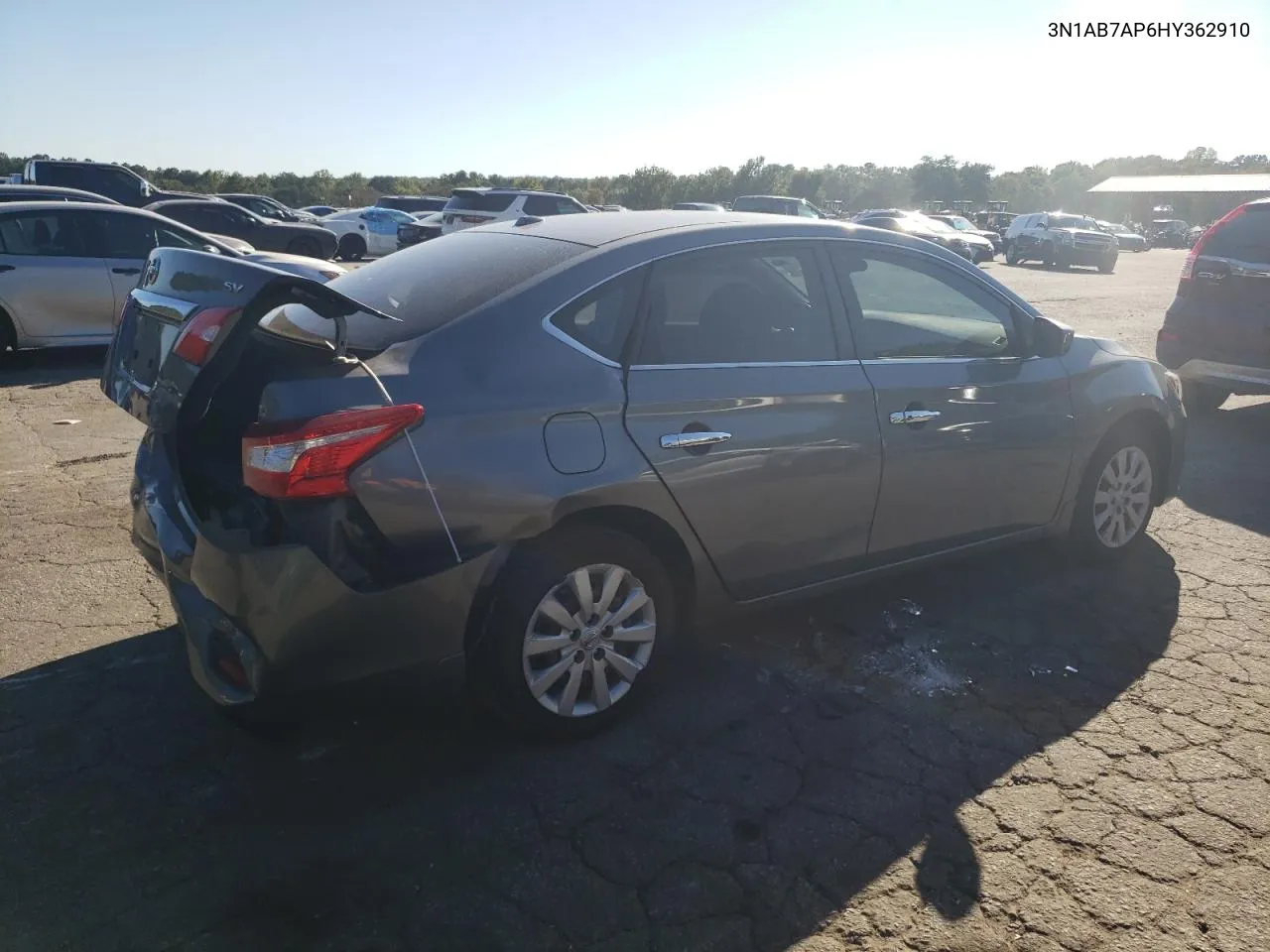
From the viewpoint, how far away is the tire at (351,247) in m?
26.6

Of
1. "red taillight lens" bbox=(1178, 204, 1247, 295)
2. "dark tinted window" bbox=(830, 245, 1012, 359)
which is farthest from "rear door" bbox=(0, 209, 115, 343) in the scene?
"red taillight lens" bbox=(1178, 204, 1247, 295)

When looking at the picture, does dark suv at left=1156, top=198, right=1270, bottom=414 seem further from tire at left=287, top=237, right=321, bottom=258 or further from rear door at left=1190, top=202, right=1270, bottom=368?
tire at left=287, top=237, right=321, bottom=258

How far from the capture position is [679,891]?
259 cm

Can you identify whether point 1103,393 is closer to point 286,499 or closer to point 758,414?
point 758,414

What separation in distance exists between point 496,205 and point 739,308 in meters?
19.9

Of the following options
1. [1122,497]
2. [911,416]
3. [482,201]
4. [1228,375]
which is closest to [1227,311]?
[1228,375]

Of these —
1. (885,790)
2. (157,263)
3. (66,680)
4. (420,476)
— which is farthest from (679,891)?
(157,263)

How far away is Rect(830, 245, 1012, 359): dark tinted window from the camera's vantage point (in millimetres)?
3885

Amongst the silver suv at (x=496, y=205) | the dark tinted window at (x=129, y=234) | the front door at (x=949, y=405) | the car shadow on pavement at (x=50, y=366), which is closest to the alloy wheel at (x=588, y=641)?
the front door at (x=949, y=405)

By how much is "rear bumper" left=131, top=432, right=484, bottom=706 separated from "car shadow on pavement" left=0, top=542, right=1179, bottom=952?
14 centimetres

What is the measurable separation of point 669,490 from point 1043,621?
208cm

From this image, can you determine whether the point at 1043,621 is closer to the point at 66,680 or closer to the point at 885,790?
the point at 885,790

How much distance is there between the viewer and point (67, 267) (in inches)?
359

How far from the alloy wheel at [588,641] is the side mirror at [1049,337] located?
2325mm
